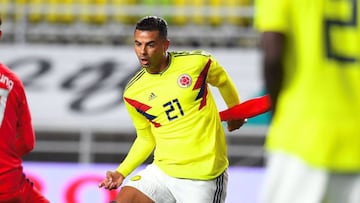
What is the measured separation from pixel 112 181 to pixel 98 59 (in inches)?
290

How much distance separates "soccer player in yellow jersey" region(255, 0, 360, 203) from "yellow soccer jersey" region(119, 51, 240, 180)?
98.4 inches

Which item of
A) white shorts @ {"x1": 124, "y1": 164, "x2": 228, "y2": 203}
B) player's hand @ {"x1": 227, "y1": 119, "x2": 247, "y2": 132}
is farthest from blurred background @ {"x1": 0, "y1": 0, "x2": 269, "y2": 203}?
white shorts @ {"x1": 124, "y1": 164, "x2": 228, "y2": 203}

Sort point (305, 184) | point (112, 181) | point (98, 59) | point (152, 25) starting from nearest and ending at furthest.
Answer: point (305, 184)
point (112, 181)
point (152, 25)
point (98, 59)

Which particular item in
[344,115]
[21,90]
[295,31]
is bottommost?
[21,90]

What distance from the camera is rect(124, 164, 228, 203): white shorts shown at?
6.12m

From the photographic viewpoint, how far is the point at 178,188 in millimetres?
6172

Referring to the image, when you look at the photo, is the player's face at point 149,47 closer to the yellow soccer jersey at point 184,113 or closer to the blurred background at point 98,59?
Result: the yellow soccer jersey at point 184,113

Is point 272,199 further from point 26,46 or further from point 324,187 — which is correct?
point 26,46

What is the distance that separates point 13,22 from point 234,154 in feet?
11.6

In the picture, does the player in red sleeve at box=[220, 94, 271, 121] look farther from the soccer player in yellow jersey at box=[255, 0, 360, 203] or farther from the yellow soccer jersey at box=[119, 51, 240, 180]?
the soccer player in yellow jersey at box=[255, 0, 360, 203]

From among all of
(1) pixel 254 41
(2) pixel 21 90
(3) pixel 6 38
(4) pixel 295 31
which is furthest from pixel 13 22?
(4) pixel 295 31

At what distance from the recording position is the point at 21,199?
6.17 metres

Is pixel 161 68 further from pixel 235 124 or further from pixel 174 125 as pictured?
pixel 235 124

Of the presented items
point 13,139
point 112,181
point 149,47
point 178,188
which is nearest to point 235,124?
point 178,188
